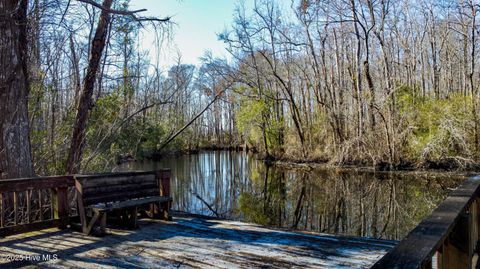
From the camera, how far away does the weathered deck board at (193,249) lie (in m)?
4.00

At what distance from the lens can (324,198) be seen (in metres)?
12.5

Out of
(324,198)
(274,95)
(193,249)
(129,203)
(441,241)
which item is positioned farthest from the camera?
(274,95)

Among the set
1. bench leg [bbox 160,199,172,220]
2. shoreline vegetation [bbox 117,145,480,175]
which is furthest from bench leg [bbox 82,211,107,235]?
shoreline vegetation [bbox 117,145,480,175]

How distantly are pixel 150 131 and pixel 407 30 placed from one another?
1011 inches

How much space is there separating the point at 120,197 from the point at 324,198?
8367mm

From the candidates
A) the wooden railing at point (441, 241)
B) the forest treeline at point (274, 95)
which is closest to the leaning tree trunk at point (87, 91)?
the forest treeline at point (274, 95)

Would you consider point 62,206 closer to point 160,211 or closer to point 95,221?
point 95,221

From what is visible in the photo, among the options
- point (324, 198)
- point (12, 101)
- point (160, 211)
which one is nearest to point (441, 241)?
point (160, 211)

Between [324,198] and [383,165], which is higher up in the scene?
[383,165]

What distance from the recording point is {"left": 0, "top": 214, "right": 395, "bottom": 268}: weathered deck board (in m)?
4.00

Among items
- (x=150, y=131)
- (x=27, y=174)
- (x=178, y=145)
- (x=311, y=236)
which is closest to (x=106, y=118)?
(x=27, y=174)

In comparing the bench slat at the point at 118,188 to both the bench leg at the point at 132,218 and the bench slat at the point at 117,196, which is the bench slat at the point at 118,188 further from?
the bench leg at the point at 132,218

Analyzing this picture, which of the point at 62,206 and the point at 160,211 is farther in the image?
the point at 160,211

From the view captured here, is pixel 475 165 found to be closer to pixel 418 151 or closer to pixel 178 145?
pixel 418 151
